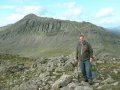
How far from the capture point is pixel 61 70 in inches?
1244

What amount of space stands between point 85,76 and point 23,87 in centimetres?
510

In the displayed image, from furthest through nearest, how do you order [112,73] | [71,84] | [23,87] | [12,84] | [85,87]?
1. [12,84]
2. [112,73]
3. [23,87]
4. [71,84]
5. [85,87]

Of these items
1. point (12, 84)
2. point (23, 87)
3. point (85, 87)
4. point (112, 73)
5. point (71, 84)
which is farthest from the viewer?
point (12, 84)

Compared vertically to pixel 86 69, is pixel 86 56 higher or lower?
higher

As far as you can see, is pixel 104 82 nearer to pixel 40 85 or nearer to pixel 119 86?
pixel 119 86

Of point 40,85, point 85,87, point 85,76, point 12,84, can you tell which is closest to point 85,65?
point 85,76

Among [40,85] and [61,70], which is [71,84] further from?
[61,70]

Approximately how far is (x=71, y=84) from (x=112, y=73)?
643 cm

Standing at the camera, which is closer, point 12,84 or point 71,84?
point 71,84

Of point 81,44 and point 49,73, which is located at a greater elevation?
point 81,44

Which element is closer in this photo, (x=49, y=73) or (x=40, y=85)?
(x=40, y=85)

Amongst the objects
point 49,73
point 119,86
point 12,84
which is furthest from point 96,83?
point 12,84

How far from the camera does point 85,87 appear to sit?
21.0 metres

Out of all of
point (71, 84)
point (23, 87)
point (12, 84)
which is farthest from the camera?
point (12, 84)
